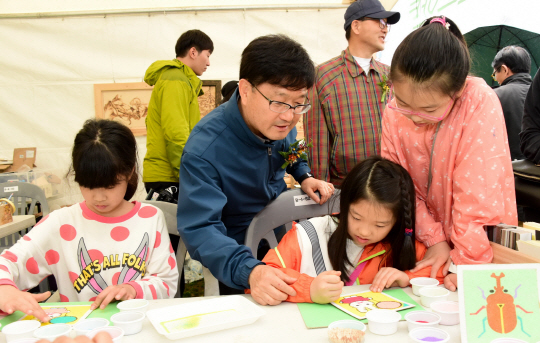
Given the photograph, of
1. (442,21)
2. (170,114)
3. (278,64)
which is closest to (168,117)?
(170,114)

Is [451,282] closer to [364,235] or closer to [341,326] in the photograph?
[364,235]

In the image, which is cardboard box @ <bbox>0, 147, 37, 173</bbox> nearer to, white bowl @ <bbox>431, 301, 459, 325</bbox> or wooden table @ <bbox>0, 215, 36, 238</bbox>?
wooden table @ <bbox>0, 215, 36, 238</bbox>

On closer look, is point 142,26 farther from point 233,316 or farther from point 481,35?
point 233,316

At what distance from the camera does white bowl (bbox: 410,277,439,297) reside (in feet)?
3.85

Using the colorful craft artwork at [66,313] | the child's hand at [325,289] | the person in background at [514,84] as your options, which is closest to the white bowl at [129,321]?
the colorful craft artwork at [66,313]

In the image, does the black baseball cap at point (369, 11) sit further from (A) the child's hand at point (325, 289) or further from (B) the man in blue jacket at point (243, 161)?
(A) the child's hand at point (325, 289)

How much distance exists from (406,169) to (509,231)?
1.43 ft

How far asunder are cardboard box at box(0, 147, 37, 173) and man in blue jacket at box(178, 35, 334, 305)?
11.7ft

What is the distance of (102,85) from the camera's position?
4406mm

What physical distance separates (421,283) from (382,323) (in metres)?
0.33

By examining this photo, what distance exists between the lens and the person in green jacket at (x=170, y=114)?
2.83m

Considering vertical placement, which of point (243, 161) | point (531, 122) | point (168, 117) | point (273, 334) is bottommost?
point (273, 334)

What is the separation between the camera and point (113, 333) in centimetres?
90

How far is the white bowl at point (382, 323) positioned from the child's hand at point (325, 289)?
151mm
